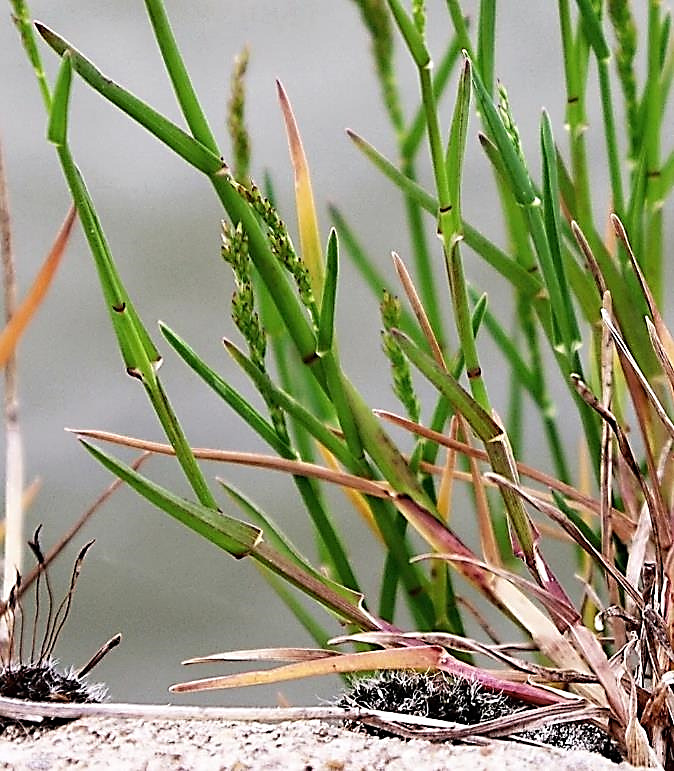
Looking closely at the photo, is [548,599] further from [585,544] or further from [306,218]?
[306,218]

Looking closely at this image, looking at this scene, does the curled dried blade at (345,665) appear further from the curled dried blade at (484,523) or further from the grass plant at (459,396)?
the curled dried blade at (484,523)

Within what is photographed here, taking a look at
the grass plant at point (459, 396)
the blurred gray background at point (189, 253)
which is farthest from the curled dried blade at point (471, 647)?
the blurred gray background at point (189, 253)

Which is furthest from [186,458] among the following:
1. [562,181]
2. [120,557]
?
[120,557]

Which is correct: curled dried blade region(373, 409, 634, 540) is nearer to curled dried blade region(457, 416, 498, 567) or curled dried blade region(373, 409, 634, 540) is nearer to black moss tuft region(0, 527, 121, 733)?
curled dried blade region(457, 416, 498, 567)

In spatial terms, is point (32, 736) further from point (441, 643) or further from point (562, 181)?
point (562, 181)

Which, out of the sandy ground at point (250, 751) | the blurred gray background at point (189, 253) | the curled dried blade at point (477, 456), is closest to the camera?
the sandy ground at point (250, 751)

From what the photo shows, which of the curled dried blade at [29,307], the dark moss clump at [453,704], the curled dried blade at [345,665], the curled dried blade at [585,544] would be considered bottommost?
the dark moss clump at [453,704]

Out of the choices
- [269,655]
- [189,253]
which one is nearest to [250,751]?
[269,655]
